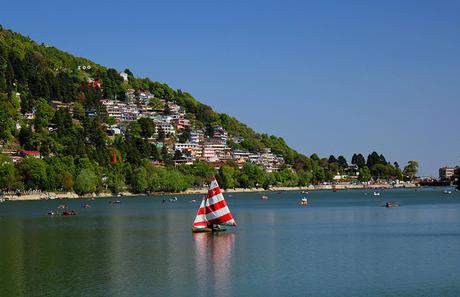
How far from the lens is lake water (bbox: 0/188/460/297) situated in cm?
3862

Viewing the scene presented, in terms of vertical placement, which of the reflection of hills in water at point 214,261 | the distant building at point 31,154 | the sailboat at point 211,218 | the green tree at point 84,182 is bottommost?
the reflection of hills in water at point 214,261

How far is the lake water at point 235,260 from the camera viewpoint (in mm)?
38625

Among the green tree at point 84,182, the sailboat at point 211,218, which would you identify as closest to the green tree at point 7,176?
the green tree at point 84,182

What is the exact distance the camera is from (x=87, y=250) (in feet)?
181

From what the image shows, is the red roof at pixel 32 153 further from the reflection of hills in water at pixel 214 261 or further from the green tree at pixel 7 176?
the reflection of hills in water at pixel 214 261

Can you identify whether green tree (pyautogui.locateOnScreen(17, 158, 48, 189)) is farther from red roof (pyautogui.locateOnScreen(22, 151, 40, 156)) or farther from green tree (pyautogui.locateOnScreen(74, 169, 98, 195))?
red roof (pyautogui.locateOnScreen(22, 151, 40, 156))

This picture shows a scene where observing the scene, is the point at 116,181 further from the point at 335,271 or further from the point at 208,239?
the point at 335,271

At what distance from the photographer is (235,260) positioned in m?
48.8

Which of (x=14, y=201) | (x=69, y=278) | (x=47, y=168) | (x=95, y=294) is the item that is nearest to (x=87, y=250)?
(x=69, y=278)

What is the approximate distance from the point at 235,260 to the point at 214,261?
4.38 ft

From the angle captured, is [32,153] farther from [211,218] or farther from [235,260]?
[235,260]

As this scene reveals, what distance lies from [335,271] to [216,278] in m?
6.69

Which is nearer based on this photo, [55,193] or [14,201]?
Answer: [14,201]

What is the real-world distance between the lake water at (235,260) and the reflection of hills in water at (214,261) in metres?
0.05
